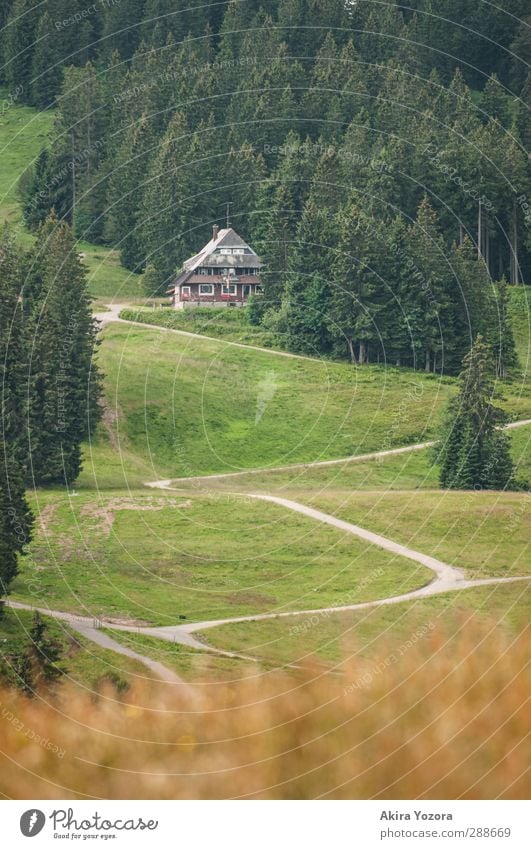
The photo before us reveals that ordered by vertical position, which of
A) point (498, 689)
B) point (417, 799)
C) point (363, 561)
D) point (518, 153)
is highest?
point (518, 153)

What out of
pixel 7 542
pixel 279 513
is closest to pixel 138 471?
pixel 279 513

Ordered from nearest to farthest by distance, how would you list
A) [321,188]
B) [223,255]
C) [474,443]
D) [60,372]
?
1. [60,372]
2. [474,443]
3. [223,255]
4. [321,188]

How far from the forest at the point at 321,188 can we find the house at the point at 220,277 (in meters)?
2.55

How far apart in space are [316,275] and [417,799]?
11330cm

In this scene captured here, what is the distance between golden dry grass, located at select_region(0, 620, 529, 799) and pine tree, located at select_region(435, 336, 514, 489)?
262 feet

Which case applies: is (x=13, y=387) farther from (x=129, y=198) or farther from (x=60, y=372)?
(x=129, y=198)

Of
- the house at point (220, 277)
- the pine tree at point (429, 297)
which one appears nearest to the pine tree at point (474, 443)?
the pine tree at point (429, 297)

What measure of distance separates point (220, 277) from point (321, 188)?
1358 centimetres

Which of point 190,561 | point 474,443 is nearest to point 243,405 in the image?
point 474,443

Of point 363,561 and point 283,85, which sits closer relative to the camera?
point 363,561

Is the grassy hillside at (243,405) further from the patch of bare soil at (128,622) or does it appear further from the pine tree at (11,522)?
the patch of bare soil at (128,622)

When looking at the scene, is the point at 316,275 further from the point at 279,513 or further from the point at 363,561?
the point at 363,561

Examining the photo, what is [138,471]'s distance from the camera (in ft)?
345

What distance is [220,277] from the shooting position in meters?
150
